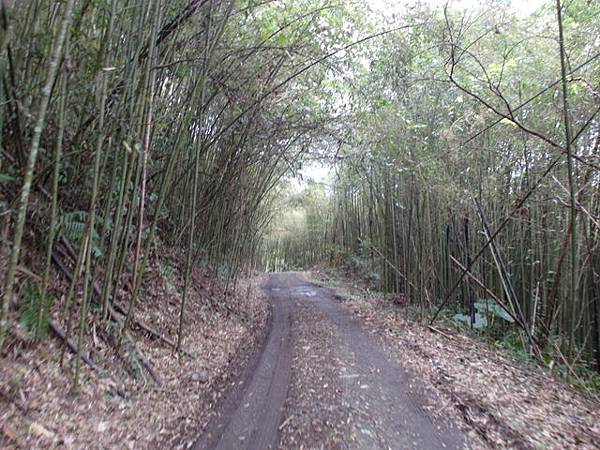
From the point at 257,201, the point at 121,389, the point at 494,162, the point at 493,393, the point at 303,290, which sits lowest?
the point at 303,290

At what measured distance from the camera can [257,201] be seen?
614cm

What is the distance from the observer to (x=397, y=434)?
205 centimetres

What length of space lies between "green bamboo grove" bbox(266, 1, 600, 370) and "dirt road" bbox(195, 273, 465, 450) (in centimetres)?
160

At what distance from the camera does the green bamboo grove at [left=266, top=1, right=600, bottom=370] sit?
3.24 metres

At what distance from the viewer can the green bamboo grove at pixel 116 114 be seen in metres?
2.04

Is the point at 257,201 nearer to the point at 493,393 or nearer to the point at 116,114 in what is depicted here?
the point at 116,114

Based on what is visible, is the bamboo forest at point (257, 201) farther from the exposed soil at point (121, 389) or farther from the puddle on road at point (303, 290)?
the puddle on road at point (303, 290)

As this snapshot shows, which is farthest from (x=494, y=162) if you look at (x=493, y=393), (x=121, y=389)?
(x=121, y=389)

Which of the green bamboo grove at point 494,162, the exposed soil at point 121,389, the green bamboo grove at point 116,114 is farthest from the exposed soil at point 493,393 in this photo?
the green bamboo grove at point 116,114

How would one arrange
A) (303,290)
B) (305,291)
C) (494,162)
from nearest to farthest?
(494,162)
(305,291)
(303,290)

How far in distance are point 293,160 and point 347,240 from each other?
223 inches

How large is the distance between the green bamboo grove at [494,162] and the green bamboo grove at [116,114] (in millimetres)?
899

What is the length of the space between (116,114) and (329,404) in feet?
7.34

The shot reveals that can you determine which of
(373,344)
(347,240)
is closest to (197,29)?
(373,344)
